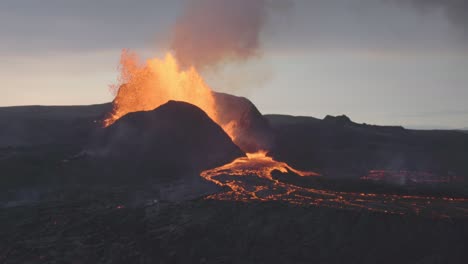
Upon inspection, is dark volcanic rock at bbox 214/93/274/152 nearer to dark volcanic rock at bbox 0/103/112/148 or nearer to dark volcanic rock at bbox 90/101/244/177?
dark volcanic rock at bbox 90/101/244/177

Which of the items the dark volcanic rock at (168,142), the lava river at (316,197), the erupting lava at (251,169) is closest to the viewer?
the lava river at (316,197)

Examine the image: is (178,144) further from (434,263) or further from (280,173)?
(434,263)

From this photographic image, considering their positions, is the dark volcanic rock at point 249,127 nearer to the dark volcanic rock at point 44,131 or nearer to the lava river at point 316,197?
the dark volcanic rock at point 44,131

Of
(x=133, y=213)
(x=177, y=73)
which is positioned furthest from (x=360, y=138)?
(x=133, y=213)

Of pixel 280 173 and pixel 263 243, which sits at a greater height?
pixel 280 173

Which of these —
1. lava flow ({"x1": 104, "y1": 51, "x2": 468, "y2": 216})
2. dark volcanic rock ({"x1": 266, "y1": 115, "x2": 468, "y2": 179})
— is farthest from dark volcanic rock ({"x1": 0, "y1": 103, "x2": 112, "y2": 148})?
dark volcanic rock ({"x1": 266, "y1": 115, "x2": 468, "y2": 179})

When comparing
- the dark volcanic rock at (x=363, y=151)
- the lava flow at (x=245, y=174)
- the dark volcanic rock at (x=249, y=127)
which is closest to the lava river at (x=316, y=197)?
the lava flow at (x=245, y=174)

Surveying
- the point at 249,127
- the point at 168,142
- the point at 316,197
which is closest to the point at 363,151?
the point at 249,127

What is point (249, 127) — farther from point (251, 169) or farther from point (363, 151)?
point (251, 169)
